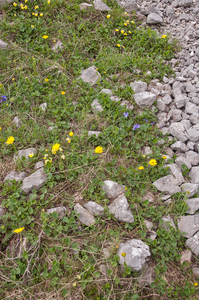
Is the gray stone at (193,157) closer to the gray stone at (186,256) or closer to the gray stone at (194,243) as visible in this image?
the gray stone at (194,243)

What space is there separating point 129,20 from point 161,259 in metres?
4.00

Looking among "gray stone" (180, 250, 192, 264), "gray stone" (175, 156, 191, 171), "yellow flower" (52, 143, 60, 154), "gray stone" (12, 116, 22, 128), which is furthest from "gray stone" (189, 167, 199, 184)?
"gray stone" (12, 116, 22, 128)

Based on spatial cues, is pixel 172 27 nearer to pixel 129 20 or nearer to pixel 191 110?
pixel 129 20

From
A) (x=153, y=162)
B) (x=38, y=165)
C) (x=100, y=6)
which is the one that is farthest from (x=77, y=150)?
(x=100, y=6)

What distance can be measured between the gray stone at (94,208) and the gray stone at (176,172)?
0.91 m

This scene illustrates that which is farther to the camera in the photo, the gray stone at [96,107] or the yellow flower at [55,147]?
the gray stone at [96,107]

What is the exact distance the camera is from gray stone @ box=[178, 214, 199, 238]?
226 cm

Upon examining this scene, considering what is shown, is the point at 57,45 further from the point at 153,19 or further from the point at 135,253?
the point at 135,253

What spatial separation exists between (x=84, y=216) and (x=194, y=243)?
3.42ft

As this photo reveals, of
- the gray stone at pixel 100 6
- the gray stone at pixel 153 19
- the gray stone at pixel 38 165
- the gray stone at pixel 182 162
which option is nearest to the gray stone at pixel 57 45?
the gray stone at pixel 100 6

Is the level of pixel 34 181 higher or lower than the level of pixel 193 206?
higher

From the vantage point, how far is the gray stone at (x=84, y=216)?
2.27m

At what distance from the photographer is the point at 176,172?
2.64 metres

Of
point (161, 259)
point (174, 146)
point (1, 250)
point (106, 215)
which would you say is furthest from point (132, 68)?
point (1, 250)
